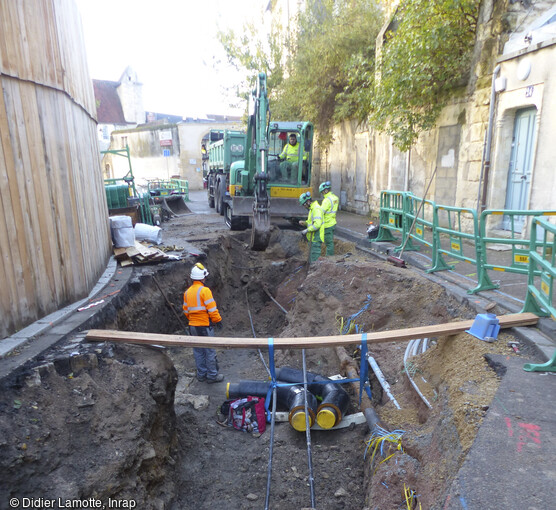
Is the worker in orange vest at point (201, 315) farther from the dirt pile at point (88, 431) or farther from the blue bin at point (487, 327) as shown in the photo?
the blue bin at point (487, 327)

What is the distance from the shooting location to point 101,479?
3.07 meters

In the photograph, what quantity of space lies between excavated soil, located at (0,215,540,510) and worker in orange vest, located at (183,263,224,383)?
246 mm

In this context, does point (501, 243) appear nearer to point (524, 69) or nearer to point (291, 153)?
point (524, 69)

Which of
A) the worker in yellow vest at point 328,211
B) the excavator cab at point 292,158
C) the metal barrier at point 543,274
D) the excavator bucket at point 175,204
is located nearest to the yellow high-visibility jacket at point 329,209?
the worker in yellow vest at point 328,211

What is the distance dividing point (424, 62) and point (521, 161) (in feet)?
10.5

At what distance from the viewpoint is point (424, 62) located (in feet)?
29.5

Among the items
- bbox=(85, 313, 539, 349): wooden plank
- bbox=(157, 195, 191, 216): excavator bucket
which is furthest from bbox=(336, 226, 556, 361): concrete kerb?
Result: bbox=(157, 195, 191, 216): excavator bucket

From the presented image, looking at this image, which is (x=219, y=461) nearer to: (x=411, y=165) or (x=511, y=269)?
(x=511, y=269)

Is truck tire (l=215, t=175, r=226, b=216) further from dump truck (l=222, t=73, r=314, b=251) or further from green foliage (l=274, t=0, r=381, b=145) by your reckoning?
green foliage (l=274, t=0, r=381, b=145)

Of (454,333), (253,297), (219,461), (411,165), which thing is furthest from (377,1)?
(219,461)

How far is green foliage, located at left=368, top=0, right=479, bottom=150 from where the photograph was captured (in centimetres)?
859

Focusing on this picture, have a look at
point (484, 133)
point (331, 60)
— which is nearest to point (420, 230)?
point (484, 133)

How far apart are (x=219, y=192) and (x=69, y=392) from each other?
1299cm

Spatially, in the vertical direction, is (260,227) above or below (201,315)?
above
